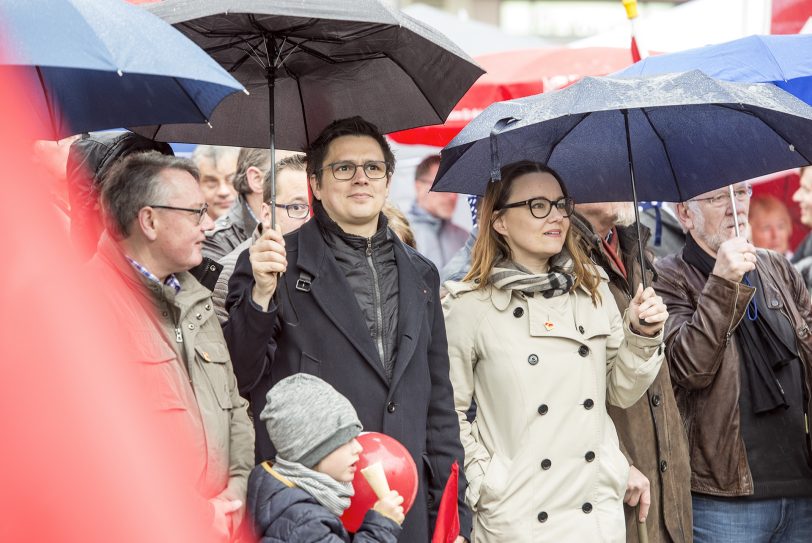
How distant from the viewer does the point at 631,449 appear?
16.7ft

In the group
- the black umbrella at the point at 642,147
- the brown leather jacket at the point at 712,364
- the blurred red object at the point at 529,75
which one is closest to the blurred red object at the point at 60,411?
the black umbrella at the point at 642,147

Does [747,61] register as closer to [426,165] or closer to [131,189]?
[131,189]

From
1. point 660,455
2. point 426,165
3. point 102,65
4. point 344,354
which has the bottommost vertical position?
point 660,455

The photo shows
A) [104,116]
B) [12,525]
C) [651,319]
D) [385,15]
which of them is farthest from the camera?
[651,319]

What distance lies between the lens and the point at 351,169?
173 inches

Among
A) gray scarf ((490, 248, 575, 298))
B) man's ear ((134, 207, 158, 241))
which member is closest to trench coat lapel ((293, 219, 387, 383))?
man's ear ((134, 207, 158, 241))

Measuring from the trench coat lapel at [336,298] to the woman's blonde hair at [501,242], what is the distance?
2.61 ft

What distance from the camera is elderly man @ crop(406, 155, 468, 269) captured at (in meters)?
9.91

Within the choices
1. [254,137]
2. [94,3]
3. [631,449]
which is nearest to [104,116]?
[254,137]

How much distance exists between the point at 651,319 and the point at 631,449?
753 millimetres

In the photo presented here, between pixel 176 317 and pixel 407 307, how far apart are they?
857mm

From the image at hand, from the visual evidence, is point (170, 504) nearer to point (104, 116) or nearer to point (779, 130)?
point (104, 116)

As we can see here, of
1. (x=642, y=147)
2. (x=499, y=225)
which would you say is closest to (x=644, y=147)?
Answer: (x=642, y=147)

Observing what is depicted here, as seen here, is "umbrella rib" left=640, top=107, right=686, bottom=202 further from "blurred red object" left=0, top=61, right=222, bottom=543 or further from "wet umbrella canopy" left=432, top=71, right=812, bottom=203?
"blurred red object" left=0, top=61, right=222, bottom=543
